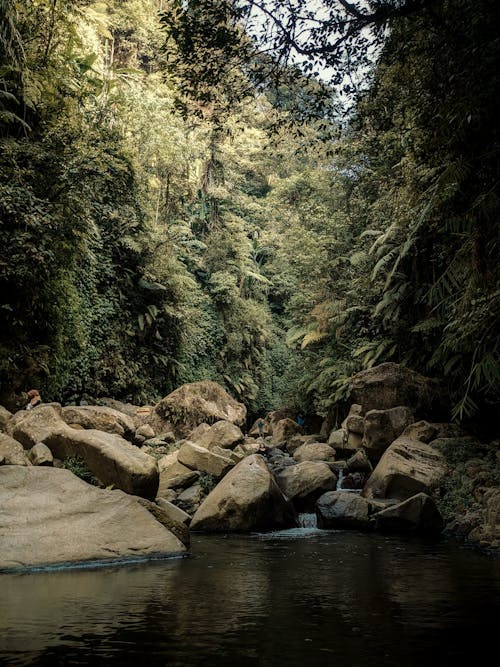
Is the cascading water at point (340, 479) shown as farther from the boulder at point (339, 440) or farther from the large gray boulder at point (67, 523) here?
the large gray boulder at point (67, 523)

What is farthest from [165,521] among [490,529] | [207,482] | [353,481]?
[353,481]

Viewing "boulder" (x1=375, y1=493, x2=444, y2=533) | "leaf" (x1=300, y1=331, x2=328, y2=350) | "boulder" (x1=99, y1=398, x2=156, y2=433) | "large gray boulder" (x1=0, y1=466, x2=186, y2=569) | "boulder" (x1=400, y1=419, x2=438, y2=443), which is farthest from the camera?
"leaf" (x1=300, y1=331, x2=328, y2=350)

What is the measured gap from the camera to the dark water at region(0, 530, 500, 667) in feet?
12.5

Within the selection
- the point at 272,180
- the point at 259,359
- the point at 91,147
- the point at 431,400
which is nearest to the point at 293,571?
the point at 431,400

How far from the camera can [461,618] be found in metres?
4.73

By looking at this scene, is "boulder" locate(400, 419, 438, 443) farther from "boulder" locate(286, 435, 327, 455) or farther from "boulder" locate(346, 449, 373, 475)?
"boulder" locate(286, 435, 327, 455)

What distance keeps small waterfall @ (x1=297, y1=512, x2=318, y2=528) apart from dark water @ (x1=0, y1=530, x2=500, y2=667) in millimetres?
2800

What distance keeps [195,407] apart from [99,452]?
1153 cm

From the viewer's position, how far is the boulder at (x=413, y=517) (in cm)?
956

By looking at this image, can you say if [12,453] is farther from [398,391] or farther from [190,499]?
[398,391]

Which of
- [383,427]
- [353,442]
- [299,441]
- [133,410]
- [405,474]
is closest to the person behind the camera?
[405,474]

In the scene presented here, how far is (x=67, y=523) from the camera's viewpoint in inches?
279

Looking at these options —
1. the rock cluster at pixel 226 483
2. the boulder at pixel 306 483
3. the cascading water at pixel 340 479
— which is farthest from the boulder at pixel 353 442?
the boulder at pixel 306 483

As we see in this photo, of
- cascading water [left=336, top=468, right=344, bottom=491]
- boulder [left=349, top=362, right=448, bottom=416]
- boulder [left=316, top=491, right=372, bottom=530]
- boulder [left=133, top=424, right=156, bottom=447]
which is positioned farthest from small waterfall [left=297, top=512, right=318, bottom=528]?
boulder [left=133, top=424, right=156, bottom=447]
